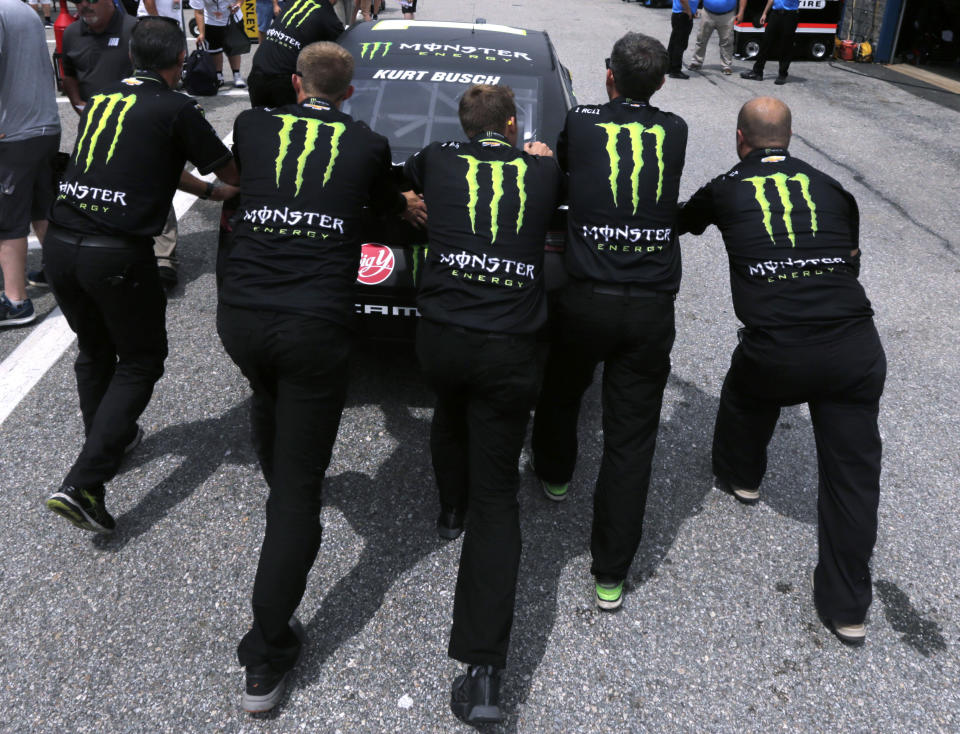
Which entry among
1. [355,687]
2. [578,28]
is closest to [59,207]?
[355,687]

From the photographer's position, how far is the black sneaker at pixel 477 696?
2.43m

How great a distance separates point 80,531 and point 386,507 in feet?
3.97

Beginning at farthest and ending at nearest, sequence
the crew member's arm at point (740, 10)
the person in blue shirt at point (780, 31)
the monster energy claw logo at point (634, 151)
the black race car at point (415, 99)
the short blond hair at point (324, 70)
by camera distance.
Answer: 1. the crew member's arm at point (740, 10)
2. the person in blue shirt at point (780, 31)
3. the black race car at point (415, 99)
4. the monster energy claw logo at point (634, 151)
5. the short blond hair at point (324, 70)

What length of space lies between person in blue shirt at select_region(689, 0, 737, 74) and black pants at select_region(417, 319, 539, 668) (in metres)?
12.0

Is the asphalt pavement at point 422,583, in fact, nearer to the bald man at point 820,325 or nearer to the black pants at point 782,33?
the bald man at point 820,325

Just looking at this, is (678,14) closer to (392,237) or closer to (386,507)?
(392,237)

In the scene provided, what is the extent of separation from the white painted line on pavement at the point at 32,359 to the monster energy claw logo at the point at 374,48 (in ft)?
3.75

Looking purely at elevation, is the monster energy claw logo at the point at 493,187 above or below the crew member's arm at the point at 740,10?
above

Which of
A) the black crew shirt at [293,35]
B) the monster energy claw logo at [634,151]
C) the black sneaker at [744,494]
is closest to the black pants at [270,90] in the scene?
the black crew shirt at [293,35]

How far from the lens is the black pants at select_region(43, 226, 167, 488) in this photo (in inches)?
120

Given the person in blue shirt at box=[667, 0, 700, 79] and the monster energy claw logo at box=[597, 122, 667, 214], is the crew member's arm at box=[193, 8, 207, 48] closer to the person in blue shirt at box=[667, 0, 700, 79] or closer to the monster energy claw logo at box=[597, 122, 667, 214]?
the person in blue shirt at box=[667, 0, 700, 79]

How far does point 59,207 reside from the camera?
10.2 feet

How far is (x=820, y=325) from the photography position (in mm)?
2840

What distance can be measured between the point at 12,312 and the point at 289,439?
312cm
